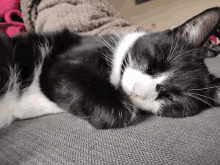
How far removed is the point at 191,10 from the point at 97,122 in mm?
2723

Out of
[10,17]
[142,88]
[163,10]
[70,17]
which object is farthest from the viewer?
[163,10]

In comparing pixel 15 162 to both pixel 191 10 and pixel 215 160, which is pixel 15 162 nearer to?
pixel 215 160

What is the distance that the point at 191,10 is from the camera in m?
2.35

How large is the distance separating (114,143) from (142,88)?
0.79 feet

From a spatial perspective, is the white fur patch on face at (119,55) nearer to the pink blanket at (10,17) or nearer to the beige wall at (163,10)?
the pink blanket at (10,17)

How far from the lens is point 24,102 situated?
2.05ft

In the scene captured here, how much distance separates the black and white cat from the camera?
504mm

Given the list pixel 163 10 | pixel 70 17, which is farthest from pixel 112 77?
pixel 163 10

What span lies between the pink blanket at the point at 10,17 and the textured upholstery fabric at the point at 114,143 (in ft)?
3.39

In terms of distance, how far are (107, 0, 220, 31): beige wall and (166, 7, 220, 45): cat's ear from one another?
2220 millimetres

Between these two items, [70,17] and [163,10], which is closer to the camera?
[70,17]

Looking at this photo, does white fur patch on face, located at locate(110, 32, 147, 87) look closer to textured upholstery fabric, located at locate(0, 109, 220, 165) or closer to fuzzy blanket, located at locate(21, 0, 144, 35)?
textured upholstery fabric, located at locate(0, 109, 220, 165)

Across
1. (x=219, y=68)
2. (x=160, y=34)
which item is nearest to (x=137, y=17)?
(x=219, y=68)

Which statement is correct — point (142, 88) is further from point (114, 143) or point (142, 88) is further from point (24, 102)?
point (24, 102)
